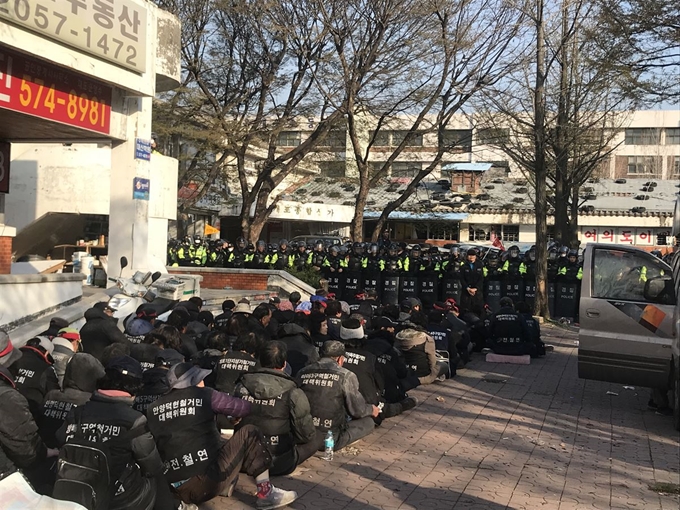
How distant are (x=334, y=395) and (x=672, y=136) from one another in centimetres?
5944

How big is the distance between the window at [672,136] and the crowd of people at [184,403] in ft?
183

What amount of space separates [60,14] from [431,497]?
384 inches

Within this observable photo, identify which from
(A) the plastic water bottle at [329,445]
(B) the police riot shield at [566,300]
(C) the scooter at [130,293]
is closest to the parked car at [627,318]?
(A) the plastic water bottle at [329,445]

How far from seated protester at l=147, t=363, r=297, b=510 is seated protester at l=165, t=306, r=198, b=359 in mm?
2952

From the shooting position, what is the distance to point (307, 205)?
40.2 metres

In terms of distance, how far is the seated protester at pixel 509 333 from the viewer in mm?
13401

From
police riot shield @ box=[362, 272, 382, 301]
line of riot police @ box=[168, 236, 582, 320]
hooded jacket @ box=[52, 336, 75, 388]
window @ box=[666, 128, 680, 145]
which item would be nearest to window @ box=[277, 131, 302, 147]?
line of riot police @ box=[168, 236, 582, 320]

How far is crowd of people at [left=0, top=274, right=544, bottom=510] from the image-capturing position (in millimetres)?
4820

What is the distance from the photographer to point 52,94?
12938mm

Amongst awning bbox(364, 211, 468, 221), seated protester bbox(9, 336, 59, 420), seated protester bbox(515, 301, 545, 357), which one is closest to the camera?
seated protester bbox(9, 336, 59, 420)

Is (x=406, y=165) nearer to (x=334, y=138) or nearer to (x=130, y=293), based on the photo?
(x=334, y=138)

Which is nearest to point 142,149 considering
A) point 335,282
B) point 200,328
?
point 200,328

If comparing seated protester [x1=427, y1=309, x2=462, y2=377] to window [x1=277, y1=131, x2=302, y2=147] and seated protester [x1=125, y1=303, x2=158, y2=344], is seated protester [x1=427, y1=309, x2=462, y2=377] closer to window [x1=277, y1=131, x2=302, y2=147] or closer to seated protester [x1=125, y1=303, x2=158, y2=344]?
seated protester [x1=125, y1=303, x2=158, y2=344]

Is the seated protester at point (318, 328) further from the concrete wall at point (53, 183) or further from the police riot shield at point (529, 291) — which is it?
the concrete wall at point (53, 183)
